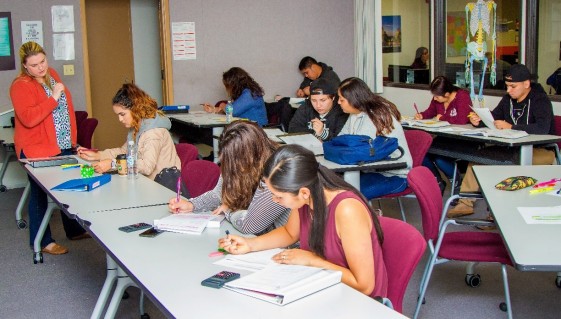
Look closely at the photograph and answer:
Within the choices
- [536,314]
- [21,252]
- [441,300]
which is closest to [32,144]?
[21,252]

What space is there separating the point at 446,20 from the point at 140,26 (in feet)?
13.5

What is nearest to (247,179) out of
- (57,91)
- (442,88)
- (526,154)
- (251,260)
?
(251,260)

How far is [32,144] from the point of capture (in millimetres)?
5281

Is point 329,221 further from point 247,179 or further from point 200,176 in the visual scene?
point 200,176

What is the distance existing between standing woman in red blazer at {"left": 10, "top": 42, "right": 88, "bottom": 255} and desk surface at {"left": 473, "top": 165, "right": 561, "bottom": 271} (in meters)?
3.08

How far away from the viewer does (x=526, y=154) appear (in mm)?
5188

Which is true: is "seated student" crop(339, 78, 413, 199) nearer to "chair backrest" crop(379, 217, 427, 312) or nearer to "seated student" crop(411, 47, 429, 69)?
"chair backrest" crop(379, 217, 427, 312)

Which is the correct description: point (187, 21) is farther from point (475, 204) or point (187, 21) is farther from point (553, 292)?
point (553, 292)

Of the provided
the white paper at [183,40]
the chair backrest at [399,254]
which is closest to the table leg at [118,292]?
the chair backrest at [399,254]

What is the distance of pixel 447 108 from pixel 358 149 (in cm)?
232

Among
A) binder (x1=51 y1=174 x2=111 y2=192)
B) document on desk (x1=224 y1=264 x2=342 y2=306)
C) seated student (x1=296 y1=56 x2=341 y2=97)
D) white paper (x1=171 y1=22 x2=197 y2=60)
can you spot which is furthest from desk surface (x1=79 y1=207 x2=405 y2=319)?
seated student (x1=296 y1=56 x2=341 y2=97)

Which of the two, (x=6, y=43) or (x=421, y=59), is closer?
(x=6, y=43)

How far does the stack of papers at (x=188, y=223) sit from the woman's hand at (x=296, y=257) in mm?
615

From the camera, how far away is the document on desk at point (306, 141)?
5.21 meters
